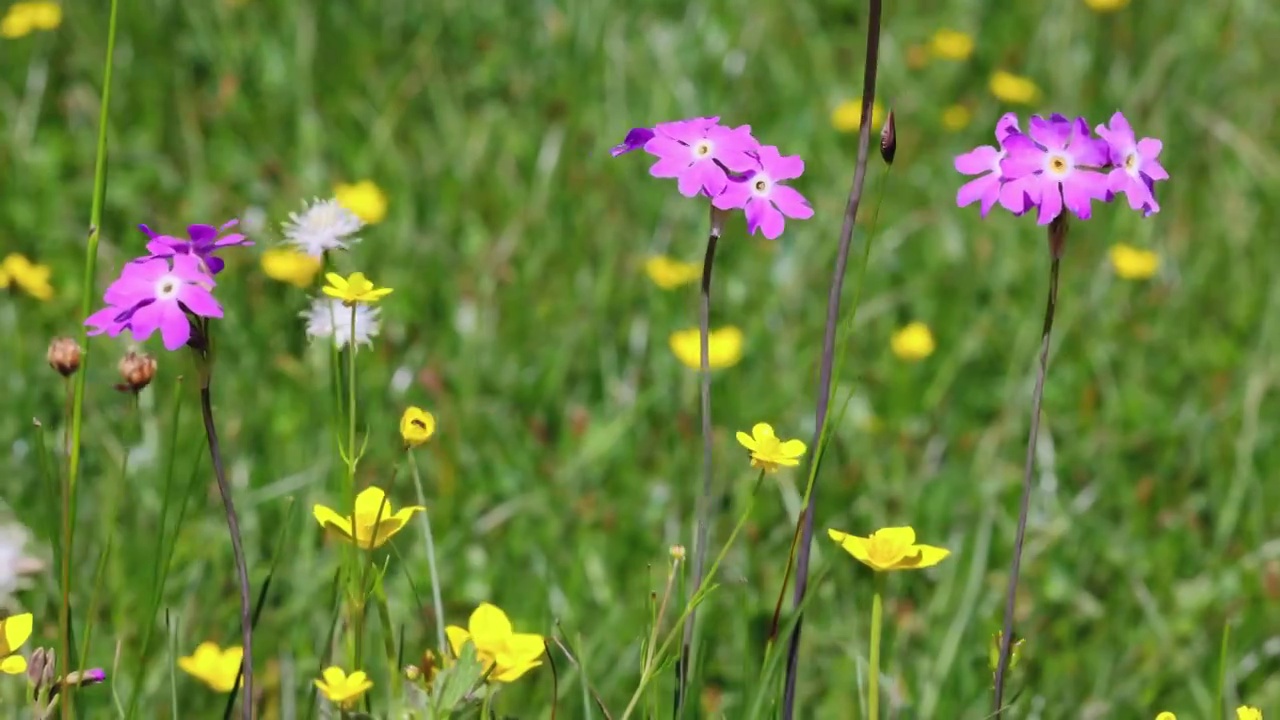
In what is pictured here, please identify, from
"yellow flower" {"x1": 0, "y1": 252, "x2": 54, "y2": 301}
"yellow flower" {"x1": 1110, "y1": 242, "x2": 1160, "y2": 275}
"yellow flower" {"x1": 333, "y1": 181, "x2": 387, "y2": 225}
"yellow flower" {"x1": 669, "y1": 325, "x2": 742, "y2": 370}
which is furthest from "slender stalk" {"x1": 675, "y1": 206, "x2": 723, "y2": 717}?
"yellow flower" {"x1": 1110, "y1": 242, "x2": 1160, "y2": 275}

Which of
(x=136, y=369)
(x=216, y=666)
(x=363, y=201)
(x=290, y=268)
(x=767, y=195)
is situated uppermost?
(x=363, y=201)

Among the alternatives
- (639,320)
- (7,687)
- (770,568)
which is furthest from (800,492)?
(7,687)

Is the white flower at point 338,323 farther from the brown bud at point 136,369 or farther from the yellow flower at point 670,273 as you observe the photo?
the yellow flower at point 670,273

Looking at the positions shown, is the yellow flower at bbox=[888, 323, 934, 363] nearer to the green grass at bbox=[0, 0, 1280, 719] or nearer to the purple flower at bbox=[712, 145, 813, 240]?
the green grass at bbox=[0, 0, 1280, 719]

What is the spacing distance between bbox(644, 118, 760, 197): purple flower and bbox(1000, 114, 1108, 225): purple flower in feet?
0.65

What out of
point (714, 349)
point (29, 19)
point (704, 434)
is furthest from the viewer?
point (29, 19)

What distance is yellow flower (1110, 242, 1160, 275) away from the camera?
266cm

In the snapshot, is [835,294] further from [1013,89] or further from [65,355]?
[1013,89]

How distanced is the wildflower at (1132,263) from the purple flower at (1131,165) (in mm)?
1596

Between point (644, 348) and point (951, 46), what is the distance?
1.31 m

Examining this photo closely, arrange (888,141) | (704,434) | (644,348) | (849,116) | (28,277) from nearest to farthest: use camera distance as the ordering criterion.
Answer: (888,141), (704,434), (28,277), (644,348), (849,116)

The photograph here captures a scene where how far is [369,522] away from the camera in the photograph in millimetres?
1140

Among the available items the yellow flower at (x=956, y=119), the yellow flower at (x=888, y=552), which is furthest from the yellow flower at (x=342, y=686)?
the yellow flower at (x=956, y=119)

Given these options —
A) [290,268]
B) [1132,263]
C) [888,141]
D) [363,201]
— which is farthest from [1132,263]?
[888,141]
